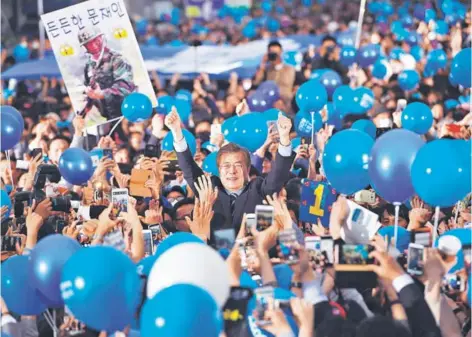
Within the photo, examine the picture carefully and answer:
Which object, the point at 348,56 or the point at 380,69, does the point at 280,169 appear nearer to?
the point at 380,69

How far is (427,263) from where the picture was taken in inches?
156

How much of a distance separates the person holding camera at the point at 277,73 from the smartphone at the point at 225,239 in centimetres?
736

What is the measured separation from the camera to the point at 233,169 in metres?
5.75

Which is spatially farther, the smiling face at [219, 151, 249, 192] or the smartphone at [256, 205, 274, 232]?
the smiling face at [219, 151, 249, 192]

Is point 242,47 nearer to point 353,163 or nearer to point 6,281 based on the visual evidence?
point 353,163

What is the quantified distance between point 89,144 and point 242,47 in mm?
6959

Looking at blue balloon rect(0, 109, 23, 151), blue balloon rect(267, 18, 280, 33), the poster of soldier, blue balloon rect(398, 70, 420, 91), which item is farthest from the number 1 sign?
blue balloon rect(267, 18, 280, 33)

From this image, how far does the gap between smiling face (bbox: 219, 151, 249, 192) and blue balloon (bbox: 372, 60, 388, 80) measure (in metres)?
6.73

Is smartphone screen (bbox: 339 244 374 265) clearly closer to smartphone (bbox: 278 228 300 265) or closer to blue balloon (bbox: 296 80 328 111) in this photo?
smartphone (bbox: 278 228 300 265)

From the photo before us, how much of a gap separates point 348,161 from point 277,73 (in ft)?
23.5

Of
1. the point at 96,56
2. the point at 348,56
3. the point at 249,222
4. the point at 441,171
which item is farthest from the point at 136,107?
the point at 348,56

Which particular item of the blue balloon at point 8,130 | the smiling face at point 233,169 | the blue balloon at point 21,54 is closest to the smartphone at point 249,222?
the smiling face at point 233,169

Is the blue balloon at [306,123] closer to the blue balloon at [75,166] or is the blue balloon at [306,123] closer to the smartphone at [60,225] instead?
the blue balloon at [75,166]

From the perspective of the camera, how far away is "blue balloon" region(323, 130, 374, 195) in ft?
16.5
